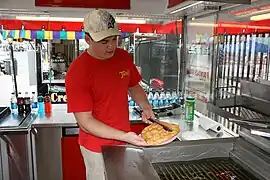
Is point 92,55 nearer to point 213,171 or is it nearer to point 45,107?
point 213,171

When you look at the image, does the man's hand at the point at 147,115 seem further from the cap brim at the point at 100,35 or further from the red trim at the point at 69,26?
the red trim at the point at 69,26

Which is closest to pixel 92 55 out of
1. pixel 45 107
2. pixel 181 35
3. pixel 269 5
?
pixel 269 5

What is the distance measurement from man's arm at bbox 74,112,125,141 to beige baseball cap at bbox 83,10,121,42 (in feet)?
1.34

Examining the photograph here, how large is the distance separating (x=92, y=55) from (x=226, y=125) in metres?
1.34

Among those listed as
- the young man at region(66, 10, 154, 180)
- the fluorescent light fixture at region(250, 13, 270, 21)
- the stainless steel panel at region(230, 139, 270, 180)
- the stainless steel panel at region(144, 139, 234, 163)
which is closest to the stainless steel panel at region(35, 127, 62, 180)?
the young man at region(66, 10, 154, 180)

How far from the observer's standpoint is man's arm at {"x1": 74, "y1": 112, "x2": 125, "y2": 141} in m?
1.41

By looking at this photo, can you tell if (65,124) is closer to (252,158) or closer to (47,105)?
(47,105)

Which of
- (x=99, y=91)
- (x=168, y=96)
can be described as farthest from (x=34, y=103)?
(x=99, y=91)

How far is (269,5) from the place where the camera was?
5.50 ft

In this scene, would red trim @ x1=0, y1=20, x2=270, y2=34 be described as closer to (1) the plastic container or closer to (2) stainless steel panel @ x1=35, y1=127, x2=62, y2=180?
(1) the plastic container

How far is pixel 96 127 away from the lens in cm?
145

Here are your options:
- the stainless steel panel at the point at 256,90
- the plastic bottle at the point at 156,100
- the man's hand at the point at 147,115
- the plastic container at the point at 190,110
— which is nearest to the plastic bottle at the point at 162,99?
the plastic bottle at the point at 156,100

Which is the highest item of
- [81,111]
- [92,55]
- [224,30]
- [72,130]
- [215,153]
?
[224,30]

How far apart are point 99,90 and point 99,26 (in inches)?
13.8
